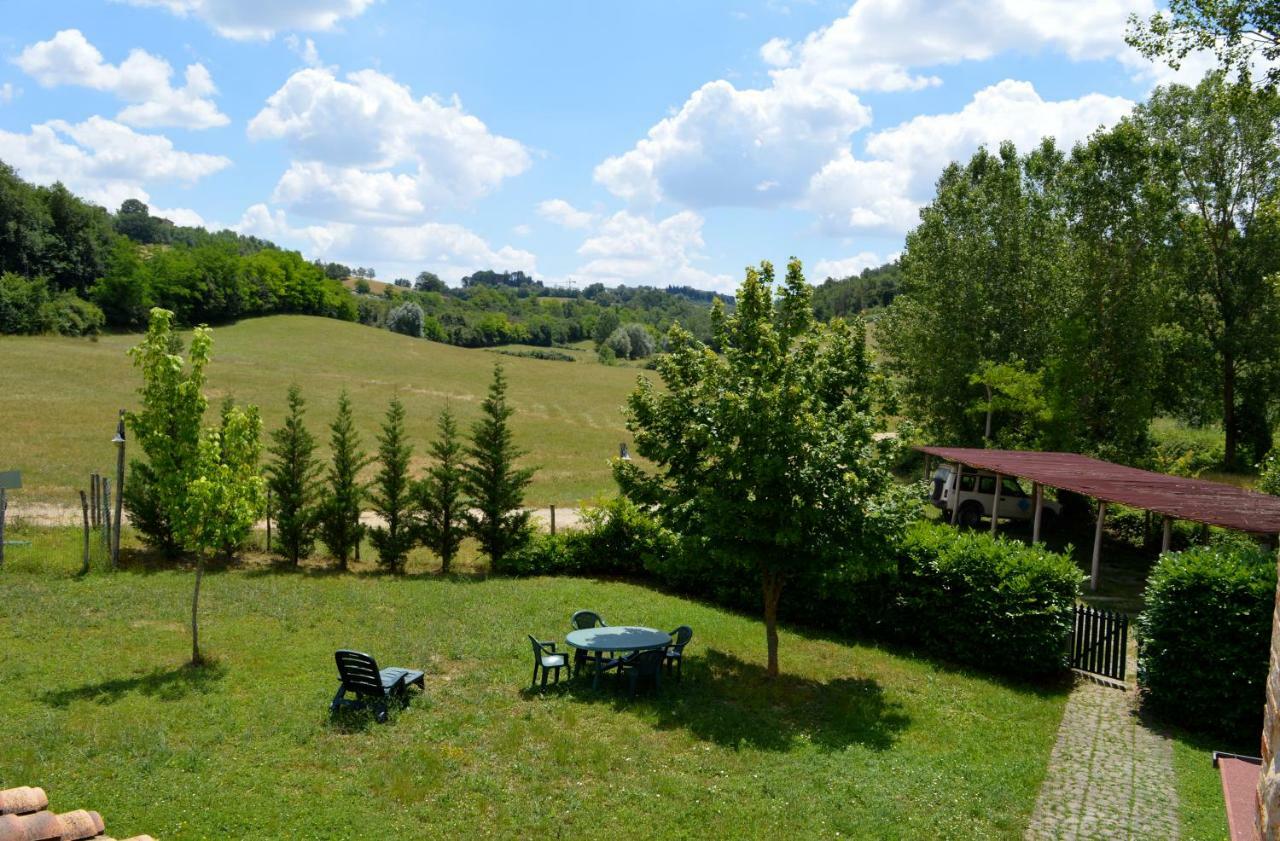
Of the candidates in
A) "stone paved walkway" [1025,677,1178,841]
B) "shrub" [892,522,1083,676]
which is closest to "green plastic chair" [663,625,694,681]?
"shrub" [892,522,1083,676]

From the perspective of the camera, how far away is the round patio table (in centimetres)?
1152

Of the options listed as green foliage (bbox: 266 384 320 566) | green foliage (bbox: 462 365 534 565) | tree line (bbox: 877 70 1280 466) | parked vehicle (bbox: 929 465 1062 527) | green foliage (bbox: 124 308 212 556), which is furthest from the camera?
tree line (bbox: 877 70 1280 466)

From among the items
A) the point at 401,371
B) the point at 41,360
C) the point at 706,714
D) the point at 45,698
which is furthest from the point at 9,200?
the point at 706,714

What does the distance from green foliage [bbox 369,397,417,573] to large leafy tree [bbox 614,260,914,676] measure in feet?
31.5

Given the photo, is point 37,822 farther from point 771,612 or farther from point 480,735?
point 771,612

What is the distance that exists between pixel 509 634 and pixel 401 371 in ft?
188

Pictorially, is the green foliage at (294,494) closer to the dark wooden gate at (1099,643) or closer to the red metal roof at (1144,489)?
the dark wooden gate at (1099,643)

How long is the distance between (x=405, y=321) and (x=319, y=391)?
60333 millimetres

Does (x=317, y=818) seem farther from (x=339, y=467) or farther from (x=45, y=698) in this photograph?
(x=339, y=467)

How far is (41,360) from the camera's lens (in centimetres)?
5100

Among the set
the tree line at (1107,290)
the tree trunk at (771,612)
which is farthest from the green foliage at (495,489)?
the tree line at (1107,290)

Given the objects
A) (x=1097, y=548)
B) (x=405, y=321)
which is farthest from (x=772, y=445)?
(x=405, y=321)

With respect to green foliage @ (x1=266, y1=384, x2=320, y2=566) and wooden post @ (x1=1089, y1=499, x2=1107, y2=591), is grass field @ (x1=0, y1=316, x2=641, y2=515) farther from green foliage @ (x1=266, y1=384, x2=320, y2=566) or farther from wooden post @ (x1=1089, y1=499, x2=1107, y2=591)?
wooden post @ (x1=1089, y1=499, x2=1107, y2=591)

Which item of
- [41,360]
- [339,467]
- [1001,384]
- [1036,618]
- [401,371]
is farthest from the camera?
[401,371]
